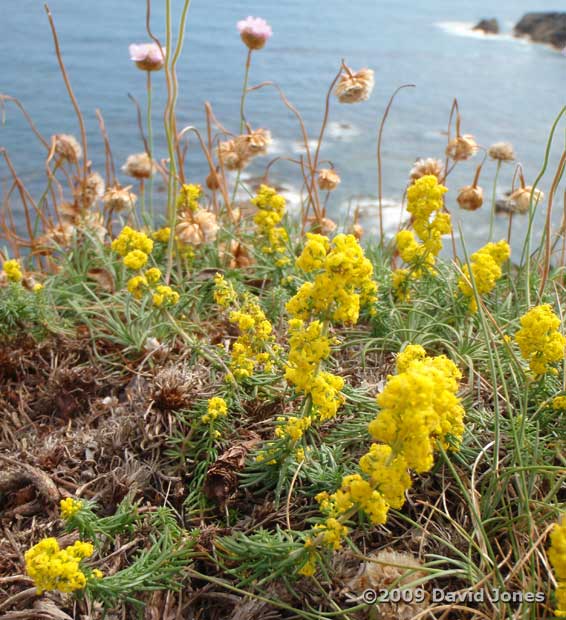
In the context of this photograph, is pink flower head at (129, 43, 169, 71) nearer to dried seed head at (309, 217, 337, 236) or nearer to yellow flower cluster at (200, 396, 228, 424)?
dried seed head at (309, 217, 337, 236)

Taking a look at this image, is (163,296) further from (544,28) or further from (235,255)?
(544,28)

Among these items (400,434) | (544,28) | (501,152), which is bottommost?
(400,434)

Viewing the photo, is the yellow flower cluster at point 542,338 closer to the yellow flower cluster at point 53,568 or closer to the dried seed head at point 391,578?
the dried seed head at point 391,578

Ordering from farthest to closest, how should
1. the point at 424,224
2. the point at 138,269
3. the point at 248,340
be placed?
1. the point at 424,224
2. the point at 138,269
3. the point at 248,340

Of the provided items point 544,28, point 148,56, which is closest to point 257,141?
point 148,56

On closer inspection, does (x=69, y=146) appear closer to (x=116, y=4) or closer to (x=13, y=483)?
(x=13, y=483)

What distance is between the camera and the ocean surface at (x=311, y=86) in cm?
690

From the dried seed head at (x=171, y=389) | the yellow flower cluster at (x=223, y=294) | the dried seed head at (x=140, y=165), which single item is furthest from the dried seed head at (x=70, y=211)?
the yellow flower cluster at (x=223, y=294)

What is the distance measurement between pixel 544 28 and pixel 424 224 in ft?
39.5

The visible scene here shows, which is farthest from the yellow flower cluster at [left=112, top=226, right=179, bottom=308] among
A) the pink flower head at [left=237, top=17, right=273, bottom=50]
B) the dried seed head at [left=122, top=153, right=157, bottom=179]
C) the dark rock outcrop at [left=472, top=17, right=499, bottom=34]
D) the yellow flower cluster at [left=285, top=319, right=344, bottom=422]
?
the dark rock outcrop at [left=472, top=17, right=499, bottom=34]

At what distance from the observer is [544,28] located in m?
12.2

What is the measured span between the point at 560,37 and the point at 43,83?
938 cm

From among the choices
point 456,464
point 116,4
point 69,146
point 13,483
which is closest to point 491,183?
point 69,146

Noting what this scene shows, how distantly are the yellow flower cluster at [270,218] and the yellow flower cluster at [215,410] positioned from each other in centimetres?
99
